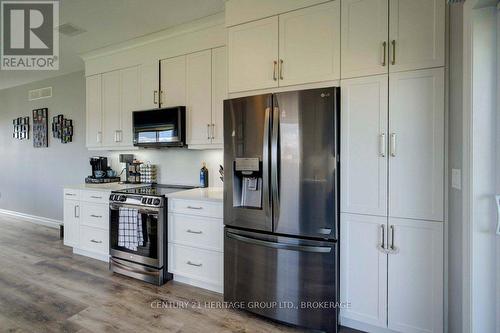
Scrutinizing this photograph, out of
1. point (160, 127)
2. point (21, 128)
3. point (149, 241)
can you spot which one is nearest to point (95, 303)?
point (149, 241)

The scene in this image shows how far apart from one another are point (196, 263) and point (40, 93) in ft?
15.9

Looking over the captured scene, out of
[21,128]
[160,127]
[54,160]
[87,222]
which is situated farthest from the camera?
[21,128]

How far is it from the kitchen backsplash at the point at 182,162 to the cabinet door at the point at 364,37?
1807 mm

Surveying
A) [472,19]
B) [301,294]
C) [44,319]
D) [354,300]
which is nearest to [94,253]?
[44,319]

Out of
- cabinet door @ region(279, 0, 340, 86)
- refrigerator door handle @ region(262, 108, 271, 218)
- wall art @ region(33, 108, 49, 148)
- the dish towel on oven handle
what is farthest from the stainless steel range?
wall art @ region(33, 108, 49, 148)

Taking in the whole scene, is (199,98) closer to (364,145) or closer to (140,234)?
(140,234)

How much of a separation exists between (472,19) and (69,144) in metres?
A: 5.44

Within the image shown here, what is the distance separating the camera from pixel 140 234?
282cm

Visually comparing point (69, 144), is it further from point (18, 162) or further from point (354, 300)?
point (354, 300)

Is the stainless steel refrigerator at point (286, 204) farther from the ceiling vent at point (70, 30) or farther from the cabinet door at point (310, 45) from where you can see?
the ceiling vent at point (70, 30)

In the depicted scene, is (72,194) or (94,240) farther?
(72,194)

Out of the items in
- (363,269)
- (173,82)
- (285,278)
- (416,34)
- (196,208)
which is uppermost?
(173,82)

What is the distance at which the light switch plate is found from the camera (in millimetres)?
1519

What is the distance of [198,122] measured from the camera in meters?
3.06
